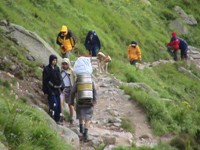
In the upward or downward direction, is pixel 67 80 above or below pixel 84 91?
above

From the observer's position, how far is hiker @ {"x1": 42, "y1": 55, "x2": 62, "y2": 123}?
43.2 ft

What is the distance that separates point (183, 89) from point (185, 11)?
19.5m

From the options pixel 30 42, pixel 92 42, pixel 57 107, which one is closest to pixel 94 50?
pixel 92 42

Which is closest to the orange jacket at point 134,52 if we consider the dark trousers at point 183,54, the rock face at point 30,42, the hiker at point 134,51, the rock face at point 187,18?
the hiker at point 134,51

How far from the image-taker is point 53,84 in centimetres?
1317

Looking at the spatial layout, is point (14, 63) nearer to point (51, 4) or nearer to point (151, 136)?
point (151, 136)

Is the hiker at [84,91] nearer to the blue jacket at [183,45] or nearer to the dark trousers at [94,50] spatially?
the dark trousers at [94,50]

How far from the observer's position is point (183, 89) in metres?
26.6

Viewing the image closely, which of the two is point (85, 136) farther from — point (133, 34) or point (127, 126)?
point (133, 34)

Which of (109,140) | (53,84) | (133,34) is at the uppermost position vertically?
(133,34)

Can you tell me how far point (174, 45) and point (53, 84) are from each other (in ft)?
62.2

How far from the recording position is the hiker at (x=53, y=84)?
13164mm

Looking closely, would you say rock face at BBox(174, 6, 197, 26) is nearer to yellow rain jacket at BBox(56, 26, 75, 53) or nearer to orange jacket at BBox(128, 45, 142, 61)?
orange jacket at BBox(128, 45, 142, 61)

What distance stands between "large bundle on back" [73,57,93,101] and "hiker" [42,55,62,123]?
72 centimetres
